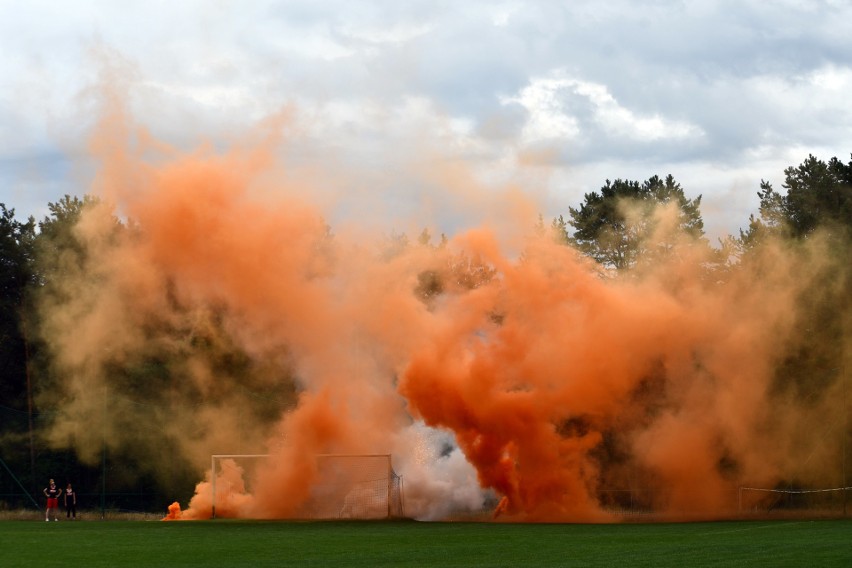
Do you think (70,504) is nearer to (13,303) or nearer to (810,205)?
(13,303)

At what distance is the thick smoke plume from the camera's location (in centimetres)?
4234

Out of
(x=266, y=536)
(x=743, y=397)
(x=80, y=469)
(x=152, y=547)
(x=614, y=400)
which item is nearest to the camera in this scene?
(x=152, y=547)

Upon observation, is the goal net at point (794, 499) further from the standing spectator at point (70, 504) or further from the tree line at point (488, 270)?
the standing spectator at point (70, 504)

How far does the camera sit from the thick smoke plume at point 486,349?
42.3 metres

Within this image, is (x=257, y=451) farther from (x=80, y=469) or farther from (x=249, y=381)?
(x=80, y=469)

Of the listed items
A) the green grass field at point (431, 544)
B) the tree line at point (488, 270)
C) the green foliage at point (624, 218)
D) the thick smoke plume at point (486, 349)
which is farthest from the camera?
the green foliage at point (624, 218)

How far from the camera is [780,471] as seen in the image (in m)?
49.8

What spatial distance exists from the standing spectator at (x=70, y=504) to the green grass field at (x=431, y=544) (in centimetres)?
993

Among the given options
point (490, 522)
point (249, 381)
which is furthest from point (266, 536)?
point (249, 381)

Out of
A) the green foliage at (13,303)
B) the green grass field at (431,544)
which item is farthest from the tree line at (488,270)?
the green grass field at (431,544)

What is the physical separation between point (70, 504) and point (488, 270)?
2171cm

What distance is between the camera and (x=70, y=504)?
50.7 meters

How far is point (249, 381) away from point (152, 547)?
31.1 m

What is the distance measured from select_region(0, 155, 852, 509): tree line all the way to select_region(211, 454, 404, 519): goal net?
6.90 metres
